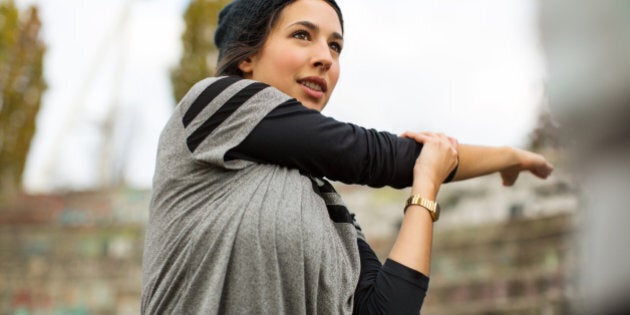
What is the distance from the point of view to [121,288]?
9.09 m

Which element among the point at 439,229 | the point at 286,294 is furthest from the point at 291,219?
the point at 439,229

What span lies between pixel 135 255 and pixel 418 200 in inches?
319

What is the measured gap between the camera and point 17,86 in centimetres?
1477

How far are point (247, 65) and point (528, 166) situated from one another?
2.41ft

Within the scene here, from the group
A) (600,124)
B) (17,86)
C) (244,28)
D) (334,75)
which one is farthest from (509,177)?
(17,86)

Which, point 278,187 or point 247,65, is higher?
point 247,65

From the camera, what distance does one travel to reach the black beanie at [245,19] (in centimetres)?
170

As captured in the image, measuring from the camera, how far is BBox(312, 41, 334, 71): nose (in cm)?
170

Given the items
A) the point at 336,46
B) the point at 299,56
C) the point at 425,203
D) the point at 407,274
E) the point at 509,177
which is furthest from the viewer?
the point at 509,177

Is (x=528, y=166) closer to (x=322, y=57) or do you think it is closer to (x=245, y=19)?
(x=322, y=57)

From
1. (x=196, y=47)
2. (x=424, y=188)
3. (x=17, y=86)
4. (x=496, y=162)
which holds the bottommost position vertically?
(x=424, y=188)

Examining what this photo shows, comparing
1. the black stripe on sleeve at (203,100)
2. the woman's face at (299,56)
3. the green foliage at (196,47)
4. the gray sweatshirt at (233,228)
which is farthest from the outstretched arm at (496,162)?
the green foliage at (196,47)

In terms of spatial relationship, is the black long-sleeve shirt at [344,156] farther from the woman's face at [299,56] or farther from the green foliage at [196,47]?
the green foliage at [196,47]

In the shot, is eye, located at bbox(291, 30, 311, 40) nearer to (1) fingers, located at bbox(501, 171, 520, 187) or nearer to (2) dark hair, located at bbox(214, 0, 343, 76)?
(2) dark hair, located at bbox(214, 0, 343, 76)
